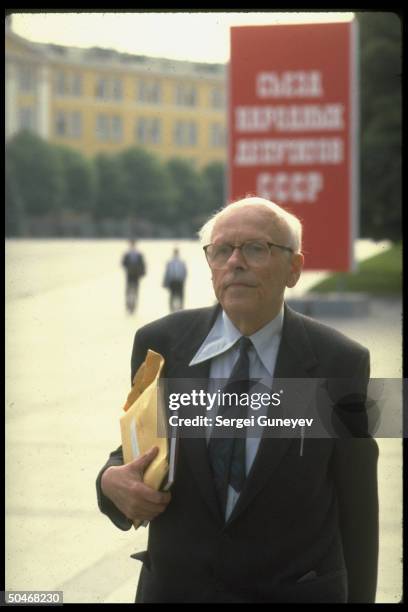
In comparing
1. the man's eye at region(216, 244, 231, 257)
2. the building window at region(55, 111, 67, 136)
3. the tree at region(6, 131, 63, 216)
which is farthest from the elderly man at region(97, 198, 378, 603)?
the building window at region(55, 111, 67, 136)

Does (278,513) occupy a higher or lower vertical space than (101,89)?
lower

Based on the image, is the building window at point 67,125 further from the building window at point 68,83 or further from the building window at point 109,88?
the building window at point 109,88

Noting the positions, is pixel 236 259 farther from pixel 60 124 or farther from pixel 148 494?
pixel 60 124

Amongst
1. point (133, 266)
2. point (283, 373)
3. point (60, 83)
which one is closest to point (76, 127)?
point (60, 83)

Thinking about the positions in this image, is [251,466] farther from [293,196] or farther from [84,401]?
[293,196]

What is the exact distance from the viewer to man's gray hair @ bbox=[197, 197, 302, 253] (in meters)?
1.87

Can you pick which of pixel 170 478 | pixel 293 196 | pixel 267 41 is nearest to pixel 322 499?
pixel 170 478

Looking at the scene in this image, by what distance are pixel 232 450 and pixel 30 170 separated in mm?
1706

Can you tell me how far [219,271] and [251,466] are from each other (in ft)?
1.12

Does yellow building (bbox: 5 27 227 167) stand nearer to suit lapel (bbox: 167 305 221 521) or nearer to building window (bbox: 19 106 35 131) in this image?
building window (bbox: 19 106 35 131)

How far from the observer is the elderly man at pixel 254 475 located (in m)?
1.86

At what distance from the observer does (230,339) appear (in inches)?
75.2

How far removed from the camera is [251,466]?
1.86m
